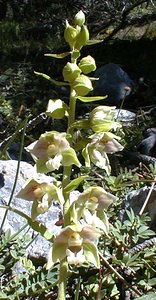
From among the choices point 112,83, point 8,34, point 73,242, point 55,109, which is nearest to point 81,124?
point 55,109

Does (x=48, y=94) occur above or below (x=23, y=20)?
below

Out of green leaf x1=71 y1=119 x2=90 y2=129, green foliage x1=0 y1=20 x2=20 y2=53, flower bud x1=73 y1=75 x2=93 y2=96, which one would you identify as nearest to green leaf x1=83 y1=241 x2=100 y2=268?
green leaf x1=71 y1=119 x2=90 y2=129

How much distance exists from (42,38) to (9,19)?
544mm

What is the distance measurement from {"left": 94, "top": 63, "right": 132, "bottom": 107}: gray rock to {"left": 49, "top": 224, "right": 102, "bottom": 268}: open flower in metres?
4.19

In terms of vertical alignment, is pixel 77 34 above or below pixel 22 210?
above

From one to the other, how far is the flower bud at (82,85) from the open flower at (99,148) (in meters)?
0.13

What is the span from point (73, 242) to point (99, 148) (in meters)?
0.30

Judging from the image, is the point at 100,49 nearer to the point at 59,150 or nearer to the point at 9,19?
the point at 9,19

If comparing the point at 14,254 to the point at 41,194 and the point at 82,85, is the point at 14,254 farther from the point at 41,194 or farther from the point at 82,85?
the point at 82,85

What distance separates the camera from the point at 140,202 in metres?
2.43

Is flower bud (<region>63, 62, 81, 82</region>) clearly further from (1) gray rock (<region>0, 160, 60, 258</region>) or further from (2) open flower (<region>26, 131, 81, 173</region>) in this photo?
(1) gray rock (<region>0, 160, 60, 258</region>)

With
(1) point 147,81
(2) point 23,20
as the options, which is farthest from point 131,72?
(2) point 23,20

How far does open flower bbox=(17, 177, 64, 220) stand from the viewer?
1.58m

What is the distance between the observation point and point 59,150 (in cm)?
159
